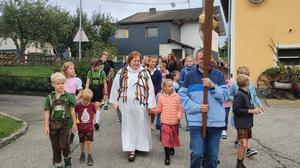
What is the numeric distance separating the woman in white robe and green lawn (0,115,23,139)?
305 centimetres

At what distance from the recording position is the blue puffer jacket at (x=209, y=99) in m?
5.41

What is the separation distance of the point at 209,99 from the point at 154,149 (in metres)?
3.15

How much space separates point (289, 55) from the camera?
1792cm

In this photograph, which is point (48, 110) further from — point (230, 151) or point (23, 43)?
point (23, 43)

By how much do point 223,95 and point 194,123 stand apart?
1.66ft

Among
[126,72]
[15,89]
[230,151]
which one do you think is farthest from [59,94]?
[15,89]

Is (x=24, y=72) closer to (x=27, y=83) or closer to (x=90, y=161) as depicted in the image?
(x=27, y=83)

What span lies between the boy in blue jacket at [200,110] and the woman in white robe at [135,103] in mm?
2289

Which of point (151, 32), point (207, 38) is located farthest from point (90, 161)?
point (151, 32)

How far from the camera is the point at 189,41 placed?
46.6 m

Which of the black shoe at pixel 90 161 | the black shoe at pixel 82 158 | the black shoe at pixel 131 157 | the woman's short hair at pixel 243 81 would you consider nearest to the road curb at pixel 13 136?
the black shoe at pixel 82 158

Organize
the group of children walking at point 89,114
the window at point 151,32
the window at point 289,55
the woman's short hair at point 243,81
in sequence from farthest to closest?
the window at point 151,32, the window at point 289,55, the woman's short hair at point 243,81, the group of children walking at point 89,114

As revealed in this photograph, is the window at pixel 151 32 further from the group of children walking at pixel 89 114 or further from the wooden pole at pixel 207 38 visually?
the wooden pole at pixel 207 38

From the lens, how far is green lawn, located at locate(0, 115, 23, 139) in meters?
9.53
